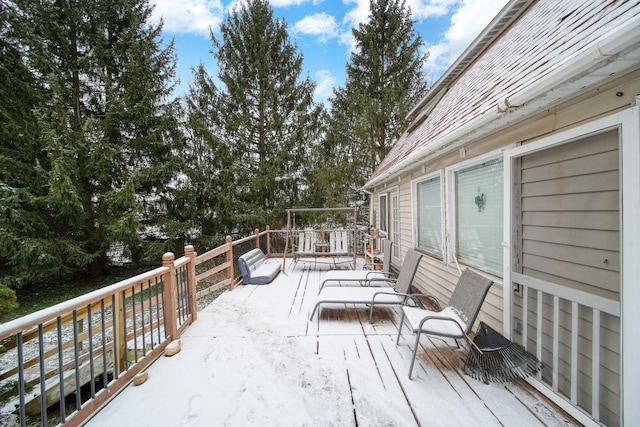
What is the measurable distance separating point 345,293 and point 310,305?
0.69 meters

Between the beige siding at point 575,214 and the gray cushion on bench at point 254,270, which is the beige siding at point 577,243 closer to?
the beige siding at point 575,214

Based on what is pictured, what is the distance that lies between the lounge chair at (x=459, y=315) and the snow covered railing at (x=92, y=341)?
8.01 ft

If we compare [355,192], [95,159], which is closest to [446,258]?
[355,192]

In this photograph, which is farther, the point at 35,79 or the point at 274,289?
the point at 35,79

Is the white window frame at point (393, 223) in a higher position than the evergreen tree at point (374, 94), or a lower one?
lower

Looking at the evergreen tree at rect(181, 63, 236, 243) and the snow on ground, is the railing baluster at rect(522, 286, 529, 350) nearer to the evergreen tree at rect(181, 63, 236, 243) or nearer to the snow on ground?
the snow on ground

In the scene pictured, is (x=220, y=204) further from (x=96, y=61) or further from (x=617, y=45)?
(x=617, y=45)

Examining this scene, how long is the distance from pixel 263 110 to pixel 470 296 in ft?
34.3

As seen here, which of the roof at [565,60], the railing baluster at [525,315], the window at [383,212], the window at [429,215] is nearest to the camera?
the roof at [565,60]

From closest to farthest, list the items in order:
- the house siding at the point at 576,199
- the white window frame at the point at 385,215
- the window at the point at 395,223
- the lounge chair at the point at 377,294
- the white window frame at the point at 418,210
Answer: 1. the house siding at the point at 576,199
2. the lounge chair at the point at 377,294
3. the white window frame at the point at 418,210
4. the window at the point at 395,223
5. the white window frame at the point at 385,215

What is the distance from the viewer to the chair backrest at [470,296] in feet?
7.28

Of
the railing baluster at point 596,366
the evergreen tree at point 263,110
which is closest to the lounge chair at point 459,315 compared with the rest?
the railing baluster at point 596,366

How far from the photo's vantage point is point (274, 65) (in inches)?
433

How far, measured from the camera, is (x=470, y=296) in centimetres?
240
